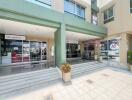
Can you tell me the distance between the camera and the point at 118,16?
1241cm

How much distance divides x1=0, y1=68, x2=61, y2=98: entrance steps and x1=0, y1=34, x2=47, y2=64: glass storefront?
569 centimetres

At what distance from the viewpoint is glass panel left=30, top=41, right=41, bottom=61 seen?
1335 cm

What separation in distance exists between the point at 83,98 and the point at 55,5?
8.95 metres

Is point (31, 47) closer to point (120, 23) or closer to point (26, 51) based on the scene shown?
point (26, 51)

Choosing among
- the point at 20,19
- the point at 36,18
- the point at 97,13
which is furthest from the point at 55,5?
the point at 97,13

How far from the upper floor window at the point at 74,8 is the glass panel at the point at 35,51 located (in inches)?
219

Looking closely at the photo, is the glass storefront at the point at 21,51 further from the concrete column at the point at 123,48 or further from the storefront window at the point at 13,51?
the concrete column at the point at 123,48

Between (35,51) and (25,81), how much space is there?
7318mm

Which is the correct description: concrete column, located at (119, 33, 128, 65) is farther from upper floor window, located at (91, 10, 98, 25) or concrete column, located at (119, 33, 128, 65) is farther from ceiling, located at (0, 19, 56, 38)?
ceiling, located at (0, 19, 56, 38)

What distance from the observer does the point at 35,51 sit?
13680 mm

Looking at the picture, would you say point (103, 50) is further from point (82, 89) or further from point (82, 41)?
point (82, 89)

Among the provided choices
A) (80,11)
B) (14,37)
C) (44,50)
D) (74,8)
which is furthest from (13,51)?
(80,11)

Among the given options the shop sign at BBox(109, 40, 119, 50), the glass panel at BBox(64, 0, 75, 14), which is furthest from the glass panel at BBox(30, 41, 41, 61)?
the shop sign at BBox(109, 40, 119, 50)

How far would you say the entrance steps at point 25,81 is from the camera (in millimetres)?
5773
